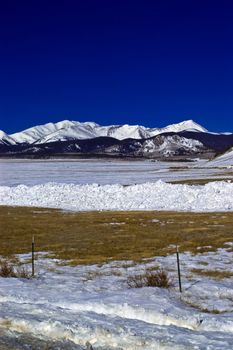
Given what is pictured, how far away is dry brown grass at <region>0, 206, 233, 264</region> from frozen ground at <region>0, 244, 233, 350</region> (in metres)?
6.22

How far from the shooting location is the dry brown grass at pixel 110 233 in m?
24.4

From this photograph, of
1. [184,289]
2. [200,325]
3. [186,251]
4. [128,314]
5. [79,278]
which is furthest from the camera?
[186,251]

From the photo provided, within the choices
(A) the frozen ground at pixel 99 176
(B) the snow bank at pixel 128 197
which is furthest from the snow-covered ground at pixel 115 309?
(A) the frozen ground at pixel 99 176

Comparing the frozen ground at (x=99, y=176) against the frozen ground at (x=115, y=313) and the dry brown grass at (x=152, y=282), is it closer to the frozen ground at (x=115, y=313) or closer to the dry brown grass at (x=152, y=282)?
the dry brown grass at (x=152, y=282)

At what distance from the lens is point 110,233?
30812mm

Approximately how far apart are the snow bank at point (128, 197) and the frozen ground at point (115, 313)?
27432 millimetres

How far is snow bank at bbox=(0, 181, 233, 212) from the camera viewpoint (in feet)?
148

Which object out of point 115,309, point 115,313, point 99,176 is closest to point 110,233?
point 115,309

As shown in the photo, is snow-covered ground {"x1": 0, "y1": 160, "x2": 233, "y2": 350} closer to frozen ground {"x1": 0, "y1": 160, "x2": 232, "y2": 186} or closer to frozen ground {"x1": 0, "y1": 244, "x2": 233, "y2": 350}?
frozen ground {"x1": 0, "y1": 244, "x2": 233, "y2": 350}

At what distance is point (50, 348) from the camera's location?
32.1ft

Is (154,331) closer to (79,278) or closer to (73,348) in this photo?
(73,348)

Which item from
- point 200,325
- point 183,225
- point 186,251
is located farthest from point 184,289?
point 183,225

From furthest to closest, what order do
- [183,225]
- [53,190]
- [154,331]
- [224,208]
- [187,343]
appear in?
[53,190], [224,208], [183,225], [154,331], [187,343]

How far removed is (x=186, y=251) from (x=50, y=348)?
14909mm
